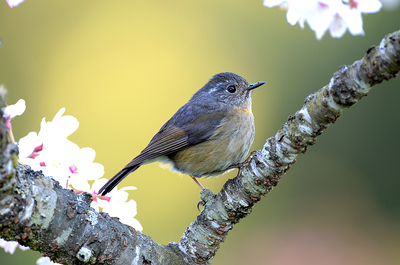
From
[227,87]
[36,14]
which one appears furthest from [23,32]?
[227,87]

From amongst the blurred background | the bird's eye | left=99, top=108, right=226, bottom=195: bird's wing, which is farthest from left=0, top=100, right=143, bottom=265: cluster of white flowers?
the blurred background

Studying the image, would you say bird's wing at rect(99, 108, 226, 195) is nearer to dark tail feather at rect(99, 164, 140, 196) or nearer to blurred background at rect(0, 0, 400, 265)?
dark tail feather at rect(99, 164, 140, 196)

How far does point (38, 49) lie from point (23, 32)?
50 centimetres

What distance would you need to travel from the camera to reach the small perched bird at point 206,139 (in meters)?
3.65

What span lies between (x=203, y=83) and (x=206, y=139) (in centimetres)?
347

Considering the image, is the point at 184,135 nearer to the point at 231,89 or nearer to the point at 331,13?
the point at 231,89

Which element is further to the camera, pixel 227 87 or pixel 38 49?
pixel 38 49

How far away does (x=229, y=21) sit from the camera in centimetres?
744

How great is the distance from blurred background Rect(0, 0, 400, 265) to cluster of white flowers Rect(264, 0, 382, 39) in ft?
13.6

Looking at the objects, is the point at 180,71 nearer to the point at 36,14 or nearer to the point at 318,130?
the point at 36,14

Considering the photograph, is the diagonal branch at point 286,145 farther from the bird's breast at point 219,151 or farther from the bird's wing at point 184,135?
the bird's wing at point 184,135

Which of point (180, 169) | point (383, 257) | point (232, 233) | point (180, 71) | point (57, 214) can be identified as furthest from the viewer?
point (180, 71)

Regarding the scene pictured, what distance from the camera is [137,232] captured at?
235cm

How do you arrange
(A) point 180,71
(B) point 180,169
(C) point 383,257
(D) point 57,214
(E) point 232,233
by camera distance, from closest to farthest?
(D) point 57,214
(B) point 180,169
(C) point 383,257
(E) point 232,233
(A) point 180,71
